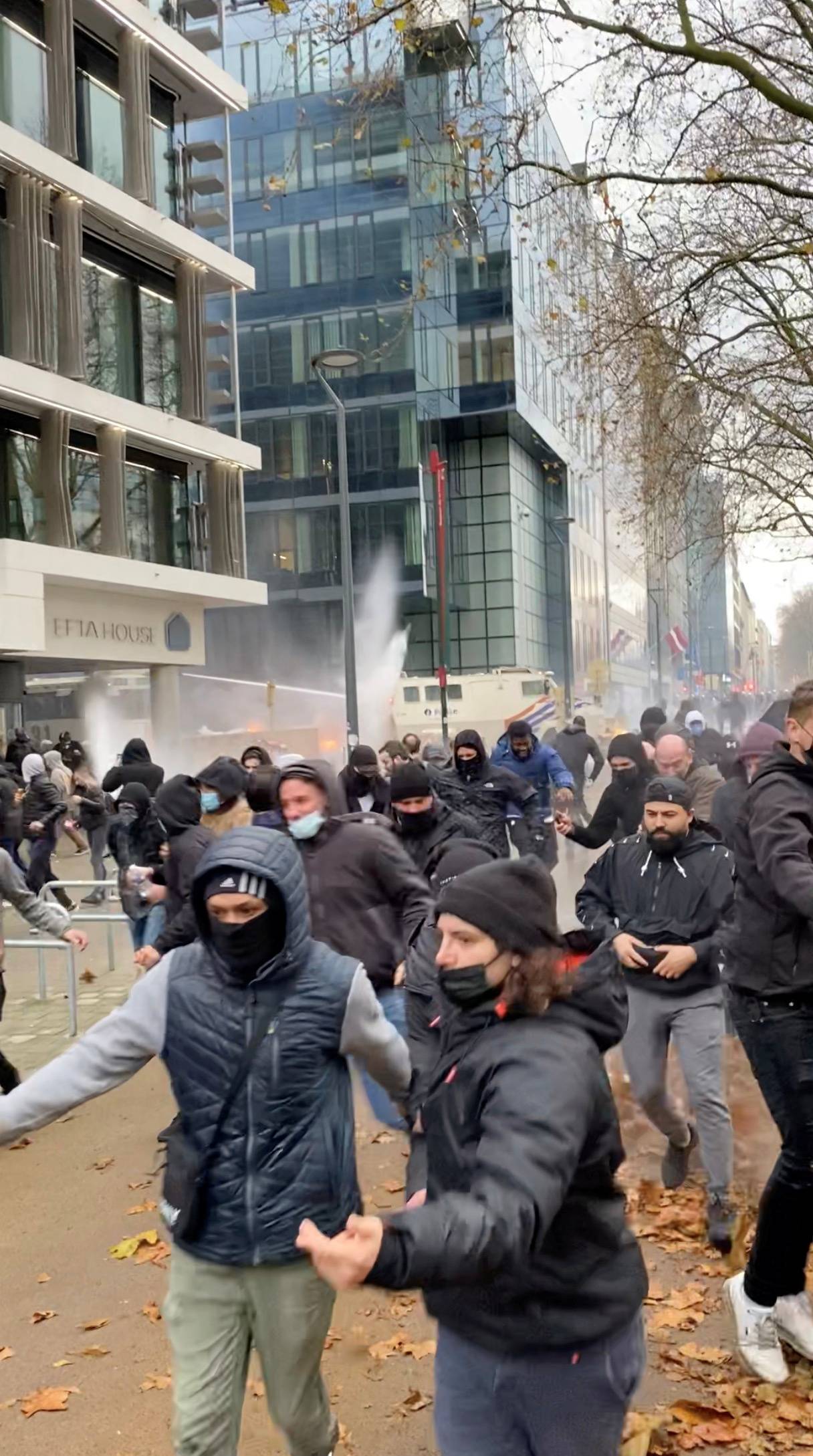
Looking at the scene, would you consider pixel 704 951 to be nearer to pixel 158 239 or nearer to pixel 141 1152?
pixel 141 1152

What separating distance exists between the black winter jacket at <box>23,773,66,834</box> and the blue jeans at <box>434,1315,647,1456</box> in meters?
12.1

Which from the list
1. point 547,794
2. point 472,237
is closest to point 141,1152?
point 547,794

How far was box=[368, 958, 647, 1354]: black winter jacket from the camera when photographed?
192 cm

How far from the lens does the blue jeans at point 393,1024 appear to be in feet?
15.6

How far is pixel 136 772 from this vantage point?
10461 mm

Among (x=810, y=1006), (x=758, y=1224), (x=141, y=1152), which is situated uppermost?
(x=810, y=1006)

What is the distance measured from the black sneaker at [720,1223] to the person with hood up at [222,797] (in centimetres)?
273

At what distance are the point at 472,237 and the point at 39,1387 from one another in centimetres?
877

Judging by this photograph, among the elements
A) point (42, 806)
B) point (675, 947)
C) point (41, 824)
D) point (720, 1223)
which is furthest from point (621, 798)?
point (42, 806)

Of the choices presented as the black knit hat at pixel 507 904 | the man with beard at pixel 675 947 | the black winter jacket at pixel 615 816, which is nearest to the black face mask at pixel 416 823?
the man with beard at pixel 675 947

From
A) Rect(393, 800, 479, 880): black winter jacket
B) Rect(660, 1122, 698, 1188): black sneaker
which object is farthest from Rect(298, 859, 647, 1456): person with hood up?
Rect(393, 800, 479, 880): black winter jacket

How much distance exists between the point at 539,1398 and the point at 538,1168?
498 millimetres

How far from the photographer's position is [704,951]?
468 cm

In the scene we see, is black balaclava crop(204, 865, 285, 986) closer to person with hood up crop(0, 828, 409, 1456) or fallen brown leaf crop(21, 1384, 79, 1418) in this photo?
person with hood up crop(0, 828, 409, 1456)
